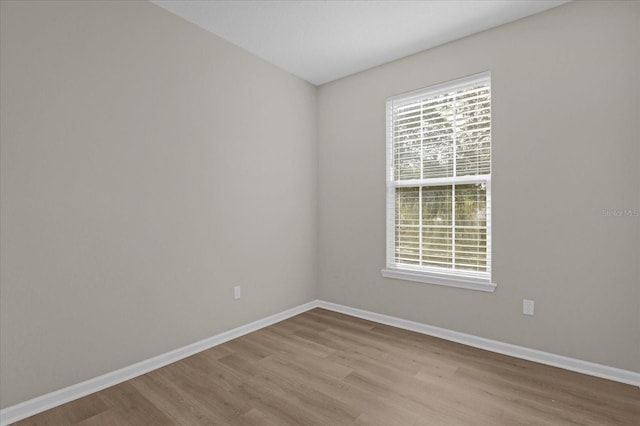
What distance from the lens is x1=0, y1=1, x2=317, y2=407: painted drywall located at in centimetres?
189

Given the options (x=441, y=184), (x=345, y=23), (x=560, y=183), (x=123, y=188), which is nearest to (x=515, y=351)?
(x=560, y=183)

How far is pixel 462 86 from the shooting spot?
117 inches

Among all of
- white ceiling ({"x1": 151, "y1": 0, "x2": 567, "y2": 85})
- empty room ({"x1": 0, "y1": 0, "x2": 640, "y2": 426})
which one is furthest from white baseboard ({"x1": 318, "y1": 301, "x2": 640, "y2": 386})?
white ceiling ({"x1": 151, "y1": 0, "x2": 567, "y2": 85})

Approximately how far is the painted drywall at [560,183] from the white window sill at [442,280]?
60 millimetres

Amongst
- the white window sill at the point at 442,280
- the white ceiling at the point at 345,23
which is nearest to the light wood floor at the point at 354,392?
the white window sill at the point at 442,280

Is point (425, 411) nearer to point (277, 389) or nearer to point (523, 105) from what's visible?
point (277, 389)

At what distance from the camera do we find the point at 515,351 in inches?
104

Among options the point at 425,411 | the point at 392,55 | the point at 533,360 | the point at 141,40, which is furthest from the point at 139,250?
the point at 533,360

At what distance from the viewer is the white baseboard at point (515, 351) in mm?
2266

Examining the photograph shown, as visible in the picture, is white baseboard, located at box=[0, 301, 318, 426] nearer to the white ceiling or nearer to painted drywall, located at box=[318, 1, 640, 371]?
painted drywall, located at box=[318, 1, 640, 371]

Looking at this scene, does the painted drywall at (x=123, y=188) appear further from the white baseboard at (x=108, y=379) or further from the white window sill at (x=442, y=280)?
the white window sill at (x=442, y=280)

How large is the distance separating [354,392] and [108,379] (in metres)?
1.68

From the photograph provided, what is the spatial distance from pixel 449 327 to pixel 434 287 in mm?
381

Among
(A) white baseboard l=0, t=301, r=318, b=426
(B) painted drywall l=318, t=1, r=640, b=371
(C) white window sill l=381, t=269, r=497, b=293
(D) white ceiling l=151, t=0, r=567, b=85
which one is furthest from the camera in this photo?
(C) white window sill l=381, t=269, r=497, b=293
